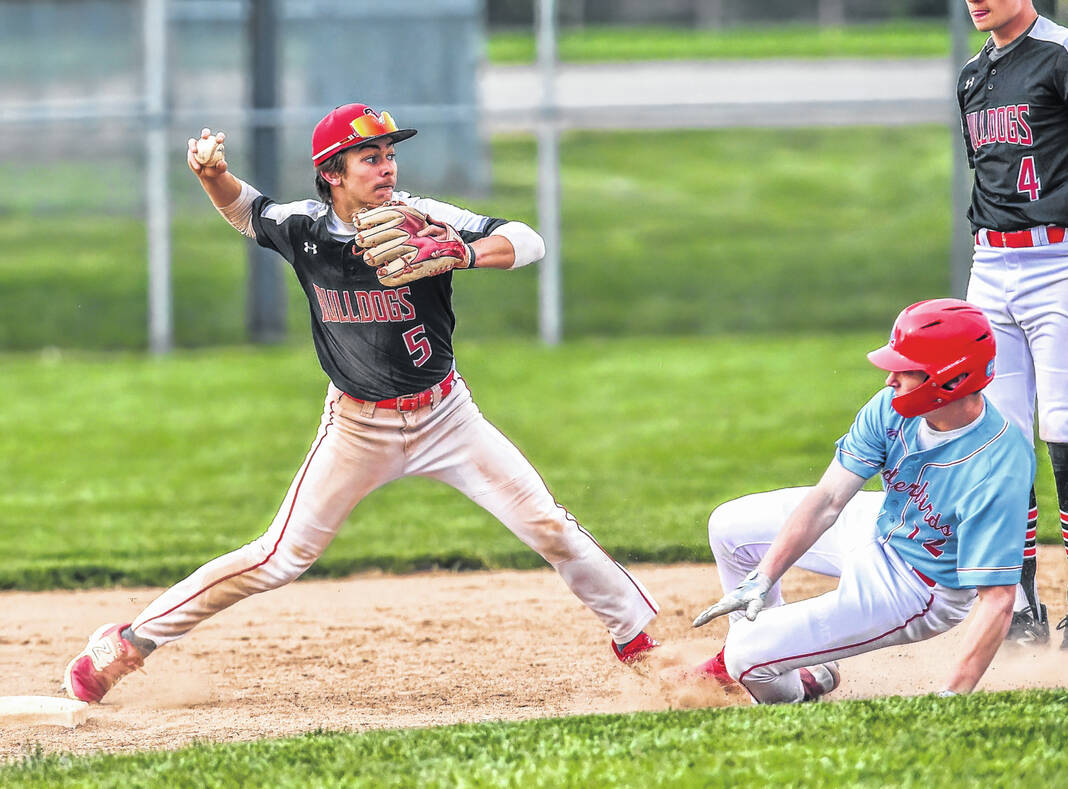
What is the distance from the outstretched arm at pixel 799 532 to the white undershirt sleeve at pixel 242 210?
2.10 meters

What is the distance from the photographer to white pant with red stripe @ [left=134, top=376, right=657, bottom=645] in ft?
16.6

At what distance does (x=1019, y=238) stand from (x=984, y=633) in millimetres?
1606

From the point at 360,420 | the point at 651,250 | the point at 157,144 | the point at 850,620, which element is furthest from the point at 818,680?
the point at 651,250

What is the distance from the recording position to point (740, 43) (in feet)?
69.2

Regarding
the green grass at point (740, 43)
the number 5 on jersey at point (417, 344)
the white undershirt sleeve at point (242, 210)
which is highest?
the green grass at point (740, 43)

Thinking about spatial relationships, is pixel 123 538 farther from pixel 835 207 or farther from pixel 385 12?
pixel 835 207

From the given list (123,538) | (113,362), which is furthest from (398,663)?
(113,362)

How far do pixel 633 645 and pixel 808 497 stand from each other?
1067mm

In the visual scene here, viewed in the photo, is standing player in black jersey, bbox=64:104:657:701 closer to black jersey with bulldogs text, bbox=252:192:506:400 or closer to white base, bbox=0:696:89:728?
black jersey with bulldogs text, bbox=252:192:506:400

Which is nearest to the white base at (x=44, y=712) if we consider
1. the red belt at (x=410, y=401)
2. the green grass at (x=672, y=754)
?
the green grass at (x=672, y=754)

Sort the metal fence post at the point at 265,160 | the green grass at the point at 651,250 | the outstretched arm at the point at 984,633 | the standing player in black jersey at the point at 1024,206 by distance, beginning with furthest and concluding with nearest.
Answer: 1. the green grass at the point at 651,250
2. the metal fence post at the point at 265,160
3. the standing player in black jersey at the point at 1024,206
4. the outstretched arm at the point at 984,633

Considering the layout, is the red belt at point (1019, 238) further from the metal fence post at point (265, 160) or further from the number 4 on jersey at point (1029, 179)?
the metal fence post at point (265, 160)

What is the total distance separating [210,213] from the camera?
17938 mm

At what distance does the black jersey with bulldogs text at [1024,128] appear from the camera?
16.7 ft
